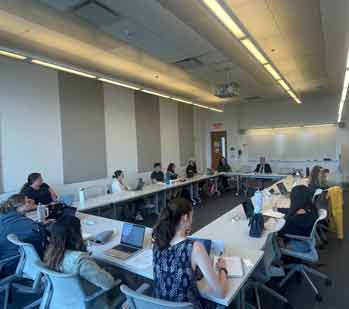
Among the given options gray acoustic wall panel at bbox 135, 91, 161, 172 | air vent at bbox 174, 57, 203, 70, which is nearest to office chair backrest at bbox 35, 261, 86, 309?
air vent at bbox 174, 57, 203, 70

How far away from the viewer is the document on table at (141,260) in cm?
197

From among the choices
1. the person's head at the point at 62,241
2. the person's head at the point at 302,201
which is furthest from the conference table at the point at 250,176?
the person's head at the point at 62,241

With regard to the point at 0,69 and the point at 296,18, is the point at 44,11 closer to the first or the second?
the point at 0,69

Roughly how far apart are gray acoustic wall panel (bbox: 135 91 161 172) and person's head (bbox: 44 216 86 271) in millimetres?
6162

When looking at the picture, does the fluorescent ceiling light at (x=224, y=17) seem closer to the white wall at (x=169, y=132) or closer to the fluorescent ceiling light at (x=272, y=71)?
the fluorescent ceiling light at (x=272, y=71)

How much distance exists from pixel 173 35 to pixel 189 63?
1471 millimetres

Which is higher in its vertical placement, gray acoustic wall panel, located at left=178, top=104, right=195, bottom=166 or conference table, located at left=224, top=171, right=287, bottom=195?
gray acoustic wall panel, located at left=178, top=104, right=195, bottom=166

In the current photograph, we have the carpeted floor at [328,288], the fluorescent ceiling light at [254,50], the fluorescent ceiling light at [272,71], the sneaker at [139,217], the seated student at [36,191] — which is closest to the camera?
the carpeted floor at [328,288]

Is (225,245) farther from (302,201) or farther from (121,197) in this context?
(121,197)

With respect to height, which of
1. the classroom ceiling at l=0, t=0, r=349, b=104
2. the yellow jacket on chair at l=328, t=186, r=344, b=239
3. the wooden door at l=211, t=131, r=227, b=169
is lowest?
the yellow jacket on chair at l=328, t=186, r=344, b=239

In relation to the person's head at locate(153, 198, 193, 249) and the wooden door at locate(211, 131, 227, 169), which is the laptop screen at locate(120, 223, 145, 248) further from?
the wooden door at locate(211, 131, 227, 169)

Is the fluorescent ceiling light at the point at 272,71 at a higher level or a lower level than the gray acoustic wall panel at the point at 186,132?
higher

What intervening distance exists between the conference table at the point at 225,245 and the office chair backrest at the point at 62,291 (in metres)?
0.38

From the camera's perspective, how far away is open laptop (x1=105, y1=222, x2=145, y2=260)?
2213mm
